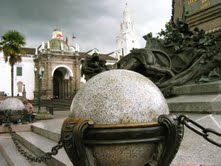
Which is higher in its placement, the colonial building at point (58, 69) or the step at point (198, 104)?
the colonial building at point (58, 69)

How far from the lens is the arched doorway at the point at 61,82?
59125 mm

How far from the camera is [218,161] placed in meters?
3.09

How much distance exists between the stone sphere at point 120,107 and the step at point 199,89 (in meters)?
3.45

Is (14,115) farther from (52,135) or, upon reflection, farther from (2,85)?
(2,85)

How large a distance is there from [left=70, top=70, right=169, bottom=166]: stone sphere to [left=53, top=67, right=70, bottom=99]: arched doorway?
184 feet

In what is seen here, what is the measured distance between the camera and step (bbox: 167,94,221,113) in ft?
16.7

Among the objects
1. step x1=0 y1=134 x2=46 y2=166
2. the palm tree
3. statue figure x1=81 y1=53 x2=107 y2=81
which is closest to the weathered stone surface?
step x1=0 y1=134 x2=46 y2=166

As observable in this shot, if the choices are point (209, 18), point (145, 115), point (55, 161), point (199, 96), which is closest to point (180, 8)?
point (209, 18)

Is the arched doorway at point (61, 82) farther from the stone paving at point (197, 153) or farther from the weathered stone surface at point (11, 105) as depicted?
the stone paving at point (197, 153)

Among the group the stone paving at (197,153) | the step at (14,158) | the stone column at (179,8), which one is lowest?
the step at (14,158)

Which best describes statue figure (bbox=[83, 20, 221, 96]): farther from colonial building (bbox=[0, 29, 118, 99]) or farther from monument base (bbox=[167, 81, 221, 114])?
colonial building (bbox=[0, 29, 118, 99])

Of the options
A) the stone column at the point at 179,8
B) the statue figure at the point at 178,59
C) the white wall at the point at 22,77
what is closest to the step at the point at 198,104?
the statue figure at the point at 178,59

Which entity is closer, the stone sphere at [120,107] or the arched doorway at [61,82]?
the stone sphere at [120,107]

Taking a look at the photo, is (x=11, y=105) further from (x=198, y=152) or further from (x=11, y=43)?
(x=11, y=43)
